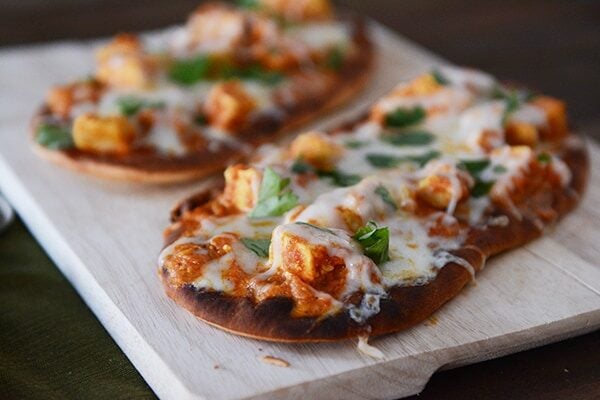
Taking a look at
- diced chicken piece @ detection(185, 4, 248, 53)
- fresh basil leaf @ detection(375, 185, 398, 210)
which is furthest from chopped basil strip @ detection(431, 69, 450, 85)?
fresh basil leaf @ detection(375, 185, 398, 210)

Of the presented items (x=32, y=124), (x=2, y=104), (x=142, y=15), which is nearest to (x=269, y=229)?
(x=32, y=124)

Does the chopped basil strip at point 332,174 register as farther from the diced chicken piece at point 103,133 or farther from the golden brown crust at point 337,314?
the diced chicken piece at point 103,133

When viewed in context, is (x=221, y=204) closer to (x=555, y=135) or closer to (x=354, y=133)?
(x=354, y=133)

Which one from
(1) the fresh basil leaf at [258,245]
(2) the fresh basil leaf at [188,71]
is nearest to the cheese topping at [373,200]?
(1) the fresh basil leaf at [258,245]

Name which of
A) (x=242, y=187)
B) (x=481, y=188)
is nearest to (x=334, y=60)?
(x=481, y=188)

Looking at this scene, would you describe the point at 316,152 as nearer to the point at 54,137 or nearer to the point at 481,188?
the point at 481,188
